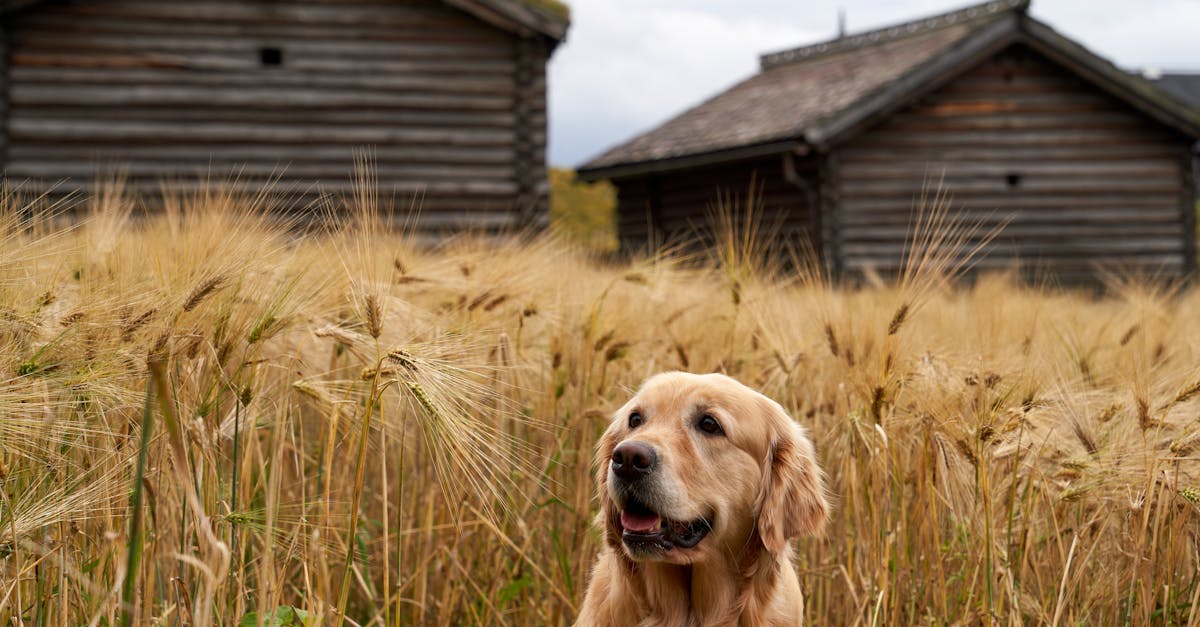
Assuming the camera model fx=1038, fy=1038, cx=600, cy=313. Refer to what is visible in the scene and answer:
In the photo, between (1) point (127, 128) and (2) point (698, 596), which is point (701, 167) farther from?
(2) point (698, 596)

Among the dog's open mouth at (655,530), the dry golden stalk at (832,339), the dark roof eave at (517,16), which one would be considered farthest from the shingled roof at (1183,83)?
the dog's open mouth at (655,530)

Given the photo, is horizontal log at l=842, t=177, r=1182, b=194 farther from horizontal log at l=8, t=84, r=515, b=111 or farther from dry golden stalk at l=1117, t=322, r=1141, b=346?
dry golden stalk at l=1117, t=322, r=1141, b=346

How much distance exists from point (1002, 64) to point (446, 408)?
15342 millimetres

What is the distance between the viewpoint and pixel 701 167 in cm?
1706

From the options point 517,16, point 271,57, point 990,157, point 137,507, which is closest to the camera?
point 137,507

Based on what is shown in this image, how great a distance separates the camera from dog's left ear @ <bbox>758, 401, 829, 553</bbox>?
8.46ft

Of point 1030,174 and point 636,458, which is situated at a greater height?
point 1030,174

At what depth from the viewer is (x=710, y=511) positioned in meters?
2.56

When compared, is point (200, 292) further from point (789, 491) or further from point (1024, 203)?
point (1024, 203)

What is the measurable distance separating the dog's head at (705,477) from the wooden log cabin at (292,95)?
912 centimetres

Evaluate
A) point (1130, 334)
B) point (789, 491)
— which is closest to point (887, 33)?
point (1130, 334)

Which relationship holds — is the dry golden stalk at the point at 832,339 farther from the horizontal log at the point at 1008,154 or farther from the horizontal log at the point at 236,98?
the horizontal log at the point at 1008,154

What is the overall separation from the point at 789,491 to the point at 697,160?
43.6 feet

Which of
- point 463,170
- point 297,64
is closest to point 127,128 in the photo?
point 297,64
